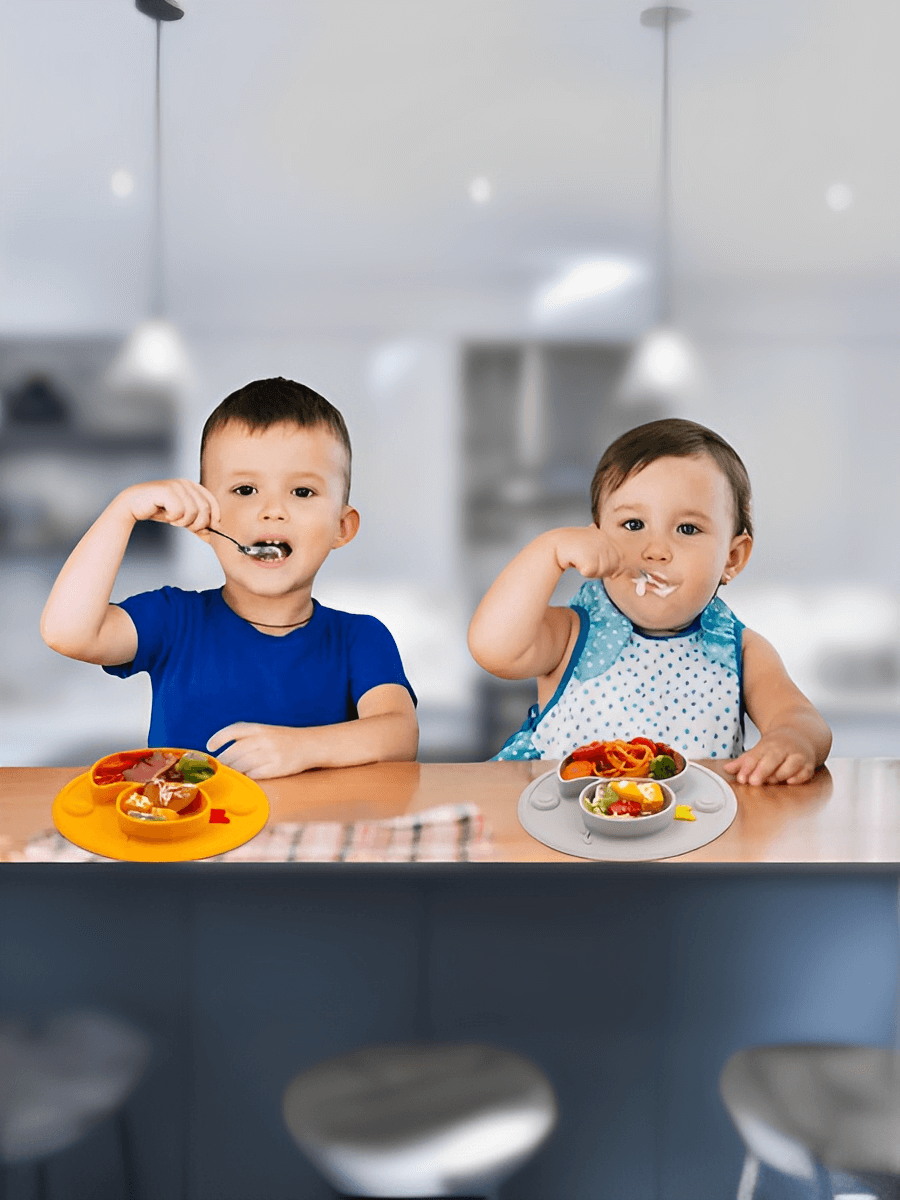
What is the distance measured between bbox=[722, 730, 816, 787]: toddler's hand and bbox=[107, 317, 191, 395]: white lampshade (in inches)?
40.2

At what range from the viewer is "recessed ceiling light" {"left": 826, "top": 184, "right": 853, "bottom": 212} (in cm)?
160

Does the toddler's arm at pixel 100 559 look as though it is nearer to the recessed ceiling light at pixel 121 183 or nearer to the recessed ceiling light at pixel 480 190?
the recessed ceiling light at pixel 121 183

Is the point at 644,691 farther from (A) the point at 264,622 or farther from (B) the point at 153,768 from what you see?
(B) the point at 153,768

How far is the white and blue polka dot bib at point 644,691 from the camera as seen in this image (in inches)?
56.1

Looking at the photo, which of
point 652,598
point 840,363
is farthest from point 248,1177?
point 840,363

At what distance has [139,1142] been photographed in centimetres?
89

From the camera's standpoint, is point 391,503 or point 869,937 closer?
point 869,937

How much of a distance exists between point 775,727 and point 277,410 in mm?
832

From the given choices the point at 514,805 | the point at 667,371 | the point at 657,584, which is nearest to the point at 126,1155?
the point at 514,805

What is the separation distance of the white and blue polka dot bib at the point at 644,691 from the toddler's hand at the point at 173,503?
21.9 inches

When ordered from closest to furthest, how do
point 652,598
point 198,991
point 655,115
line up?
point 198,991 → point 652,598 → point 655,115

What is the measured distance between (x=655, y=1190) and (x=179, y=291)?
137 cm

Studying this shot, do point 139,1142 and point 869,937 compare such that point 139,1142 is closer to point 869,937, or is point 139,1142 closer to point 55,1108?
point 55,1108

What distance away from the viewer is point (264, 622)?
150 cm
